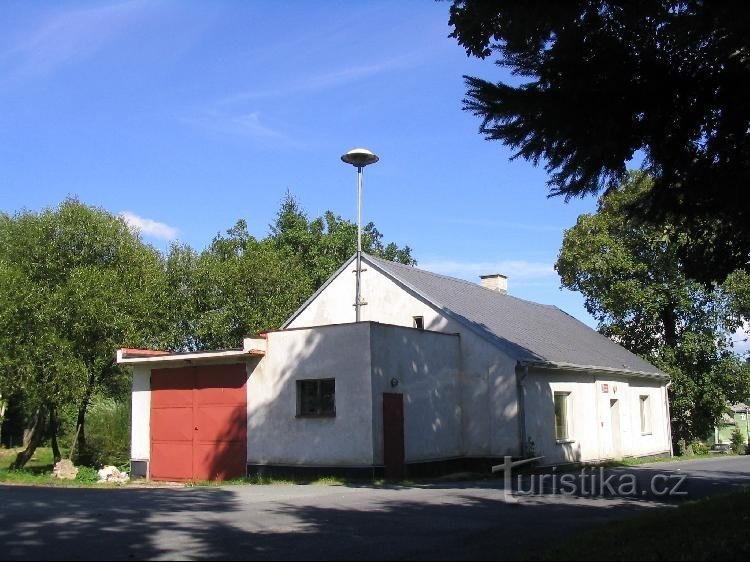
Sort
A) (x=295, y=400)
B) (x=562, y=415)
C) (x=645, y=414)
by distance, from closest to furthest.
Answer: (x=295, y=400) < (x=562, y=415) < (x=645, y=414)

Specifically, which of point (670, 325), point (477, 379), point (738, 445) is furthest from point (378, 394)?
point (738, 445)

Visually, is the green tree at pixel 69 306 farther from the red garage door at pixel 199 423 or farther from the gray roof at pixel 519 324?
the gray roof at pixel 519 324

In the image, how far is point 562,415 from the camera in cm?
2261

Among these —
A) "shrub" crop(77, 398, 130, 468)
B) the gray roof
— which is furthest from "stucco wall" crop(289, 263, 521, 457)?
"shrub" crop(77, 398, 130, 468)

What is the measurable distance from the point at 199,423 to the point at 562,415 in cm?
1049

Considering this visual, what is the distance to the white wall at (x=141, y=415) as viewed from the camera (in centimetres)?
2203

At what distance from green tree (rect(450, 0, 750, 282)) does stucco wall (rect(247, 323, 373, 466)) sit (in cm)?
971

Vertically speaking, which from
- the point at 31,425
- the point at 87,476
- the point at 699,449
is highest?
the point at 31,425

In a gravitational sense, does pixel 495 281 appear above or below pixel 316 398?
above

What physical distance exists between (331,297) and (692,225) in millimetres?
15474

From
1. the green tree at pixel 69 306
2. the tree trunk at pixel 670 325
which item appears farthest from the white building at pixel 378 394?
the tree trunk at pixel 670 325

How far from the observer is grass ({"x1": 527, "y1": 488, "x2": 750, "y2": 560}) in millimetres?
7188

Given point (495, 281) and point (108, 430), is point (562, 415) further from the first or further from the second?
point (108, 430)

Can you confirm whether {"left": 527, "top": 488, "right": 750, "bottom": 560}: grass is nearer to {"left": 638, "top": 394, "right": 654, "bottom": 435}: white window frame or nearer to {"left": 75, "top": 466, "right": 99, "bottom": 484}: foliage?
{"left": 75, "top": 466, "right": 99, "bottom": 484}: foliage
